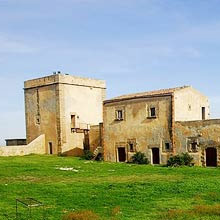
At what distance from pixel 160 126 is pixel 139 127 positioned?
2.26 m

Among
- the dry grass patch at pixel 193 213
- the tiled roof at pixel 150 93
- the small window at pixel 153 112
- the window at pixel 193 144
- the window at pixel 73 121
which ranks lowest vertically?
the dry grass patch at pixel 193 213

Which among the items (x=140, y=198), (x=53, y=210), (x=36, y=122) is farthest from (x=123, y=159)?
Answer: (x=53, y=210)

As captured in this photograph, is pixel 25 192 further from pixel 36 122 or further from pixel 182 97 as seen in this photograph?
pixel 36 122

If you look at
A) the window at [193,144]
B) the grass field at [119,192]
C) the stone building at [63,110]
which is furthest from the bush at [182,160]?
the stone building at [63,110]

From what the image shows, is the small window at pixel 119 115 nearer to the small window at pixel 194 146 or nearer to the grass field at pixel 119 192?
the small window at pixel 194 146

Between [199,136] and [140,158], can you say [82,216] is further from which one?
[140,158]

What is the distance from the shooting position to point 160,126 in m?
32.6

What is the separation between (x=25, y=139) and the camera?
47.1 metres

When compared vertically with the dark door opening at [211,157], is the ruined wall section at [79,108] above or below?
above

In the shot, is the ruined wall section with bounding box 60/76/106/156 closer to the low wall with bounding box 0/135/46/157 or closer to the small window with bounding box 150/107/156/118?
the low wall with bounding box 0/135/46/157

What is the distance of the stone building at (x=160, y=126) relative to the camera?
30266 millimetres

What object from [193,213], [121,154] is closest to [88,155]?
[121,154]

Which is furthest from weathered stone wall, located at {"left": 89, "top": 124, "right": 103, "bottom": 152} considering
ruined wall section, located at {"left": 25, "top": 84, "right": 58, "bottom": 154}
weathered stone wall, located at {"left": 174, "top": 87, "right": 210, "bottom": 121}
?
weathered stone wall, located at {"left": 174, "top": 87, "right": 210, "bottom": 121}

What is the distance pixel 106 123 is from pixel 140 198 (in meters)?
20.2
